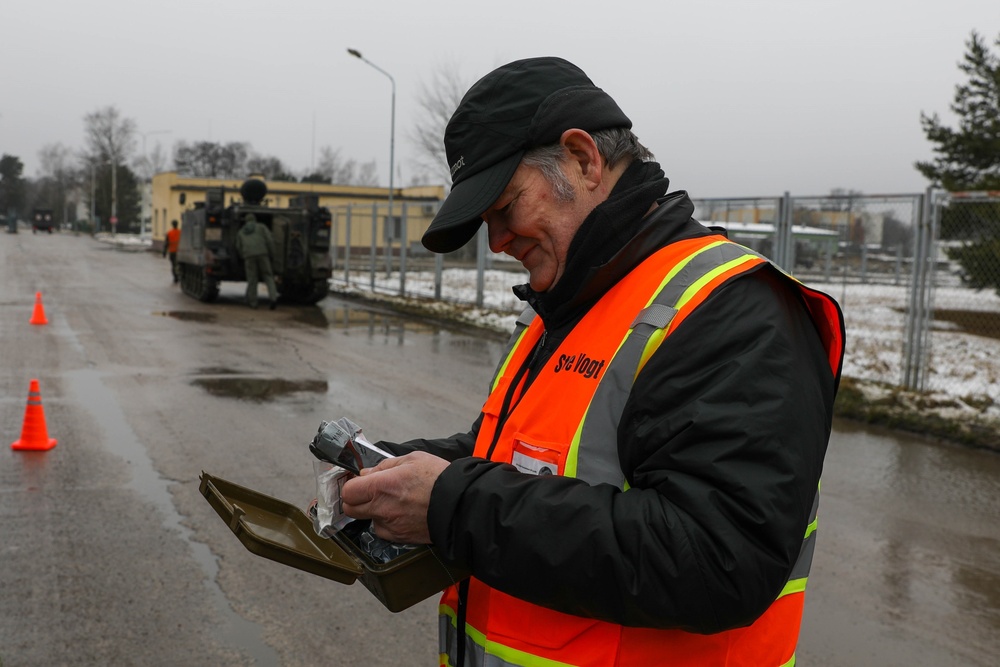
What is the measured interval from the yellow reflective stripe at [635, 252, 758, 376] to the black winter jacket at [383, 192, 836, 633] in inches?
1.0

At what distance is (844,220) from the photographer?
11.5 metres

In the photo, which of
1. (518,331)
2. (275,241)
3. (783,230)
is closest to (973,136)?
(783,230)

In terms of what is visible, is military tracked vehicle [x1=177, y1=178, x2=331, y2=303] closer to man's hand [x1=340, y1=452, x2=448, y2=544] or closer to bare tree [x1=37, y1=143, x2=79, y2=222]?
man's hand [x1=340, y1=452, x2=448, y2=544]

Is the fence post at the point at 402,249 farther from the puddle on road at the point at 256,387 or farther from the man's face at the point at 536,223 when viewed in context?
the man's face at the point at 536,223

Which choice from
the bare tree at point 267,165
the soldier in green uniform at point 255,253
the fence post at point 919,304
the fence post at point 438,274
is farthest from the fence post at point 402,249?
the bare tree at point 267,165

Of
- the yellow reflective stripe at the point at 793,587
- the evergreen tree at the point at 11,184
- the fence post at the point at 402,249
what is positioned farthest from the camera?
the evergreen tree at the point at 11,184

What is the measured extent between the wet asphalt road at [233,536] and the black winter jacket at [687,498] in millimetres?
2567

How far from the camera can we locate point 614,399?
1.53 metres

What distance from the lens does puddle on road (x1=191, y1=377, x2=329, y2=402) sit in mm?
9300

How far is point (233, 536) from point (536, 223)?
4105mm

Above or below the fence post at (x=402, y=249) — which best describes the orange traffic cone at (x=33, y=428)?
below

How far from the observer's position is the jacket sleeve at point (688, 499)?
1382mm

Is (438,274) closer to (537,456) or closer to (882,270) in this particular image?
(882,270)

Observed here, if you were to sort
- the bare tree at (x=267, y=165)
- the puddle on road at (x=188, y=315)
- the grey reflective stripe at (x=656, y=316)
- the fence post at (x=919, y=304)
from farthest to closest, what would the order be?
the bare tree at (x=267, y=165) → the puddle on road at (x=188, y=315) → the fence post at (x=919, y=304) → the grey reflective stripe at (x=656, y=316)
